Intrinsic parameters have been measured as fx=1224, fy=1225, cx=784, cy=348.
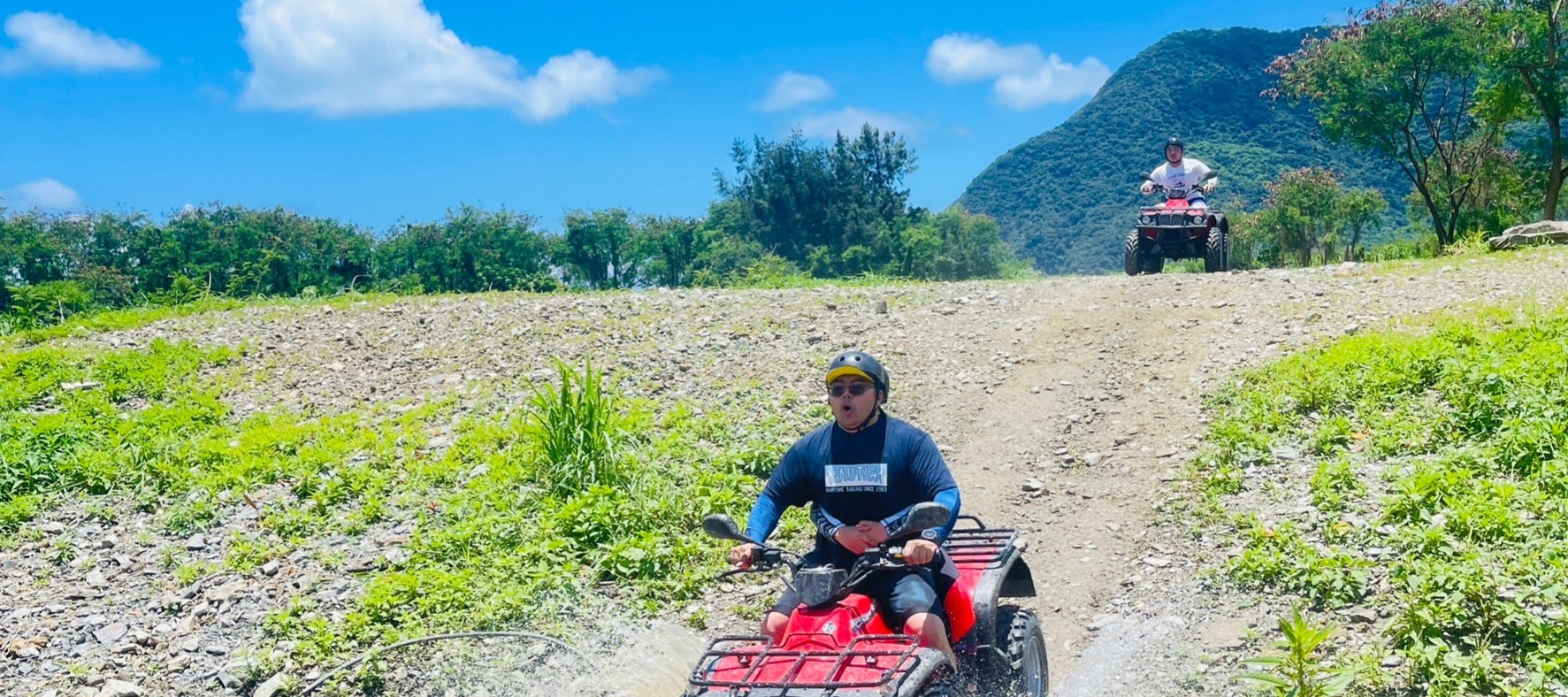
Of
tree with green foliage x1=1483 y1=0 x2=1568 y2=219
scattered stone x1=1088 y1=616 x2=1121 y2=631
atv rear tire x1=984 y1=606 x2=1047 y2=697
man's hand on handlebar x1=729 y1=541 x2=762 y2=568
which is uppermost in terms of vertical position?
tree with green foliage x1=1483 y1=0 x2=1568 y2=219

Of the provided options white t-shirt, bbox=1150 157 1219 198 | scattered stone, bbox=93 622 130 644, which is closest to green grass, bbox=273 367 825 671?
scattered stone, bbox=93 622 130 644

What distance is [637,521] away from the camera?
8.45 m

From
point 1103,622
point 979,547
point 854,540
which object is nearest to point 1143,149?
point 1103,622

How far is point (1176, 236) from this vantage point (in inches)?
722

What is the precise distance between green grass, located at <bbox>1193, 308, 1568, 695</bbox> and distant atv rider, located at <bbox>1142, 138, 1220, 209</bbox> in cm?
795

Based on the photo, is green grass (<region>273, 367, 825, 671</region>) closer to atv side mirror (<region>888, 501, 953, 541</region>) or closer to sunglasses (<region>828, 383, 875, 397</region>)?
sunglasses (<region>828, 383, 875, 397</region>)

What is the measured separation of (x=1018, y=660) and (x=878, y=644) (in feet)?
3.73

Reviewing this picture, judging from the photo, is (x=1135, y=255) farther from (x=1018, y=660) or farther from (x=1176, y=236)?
(x=1018, y=660)

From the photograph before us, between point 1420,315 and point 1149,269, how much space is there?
7.55m

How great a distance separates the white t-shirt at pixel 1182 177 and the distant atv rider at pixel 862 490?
1470cm

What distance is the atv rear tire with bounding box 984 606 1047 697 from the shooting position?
5.29 m

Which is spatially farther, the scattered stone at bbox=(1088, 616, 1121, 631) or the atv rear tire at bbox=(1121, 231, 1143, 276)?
the atv rear tire at bbox=(1121, 231, 1143, 276)

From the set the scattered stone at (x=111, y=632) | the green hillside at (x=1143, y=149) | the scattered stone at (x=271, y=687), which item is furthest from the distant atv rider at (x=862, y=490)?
the green hillside at (x=1143, y=149)

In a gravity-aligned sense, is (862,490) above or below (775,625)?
above
